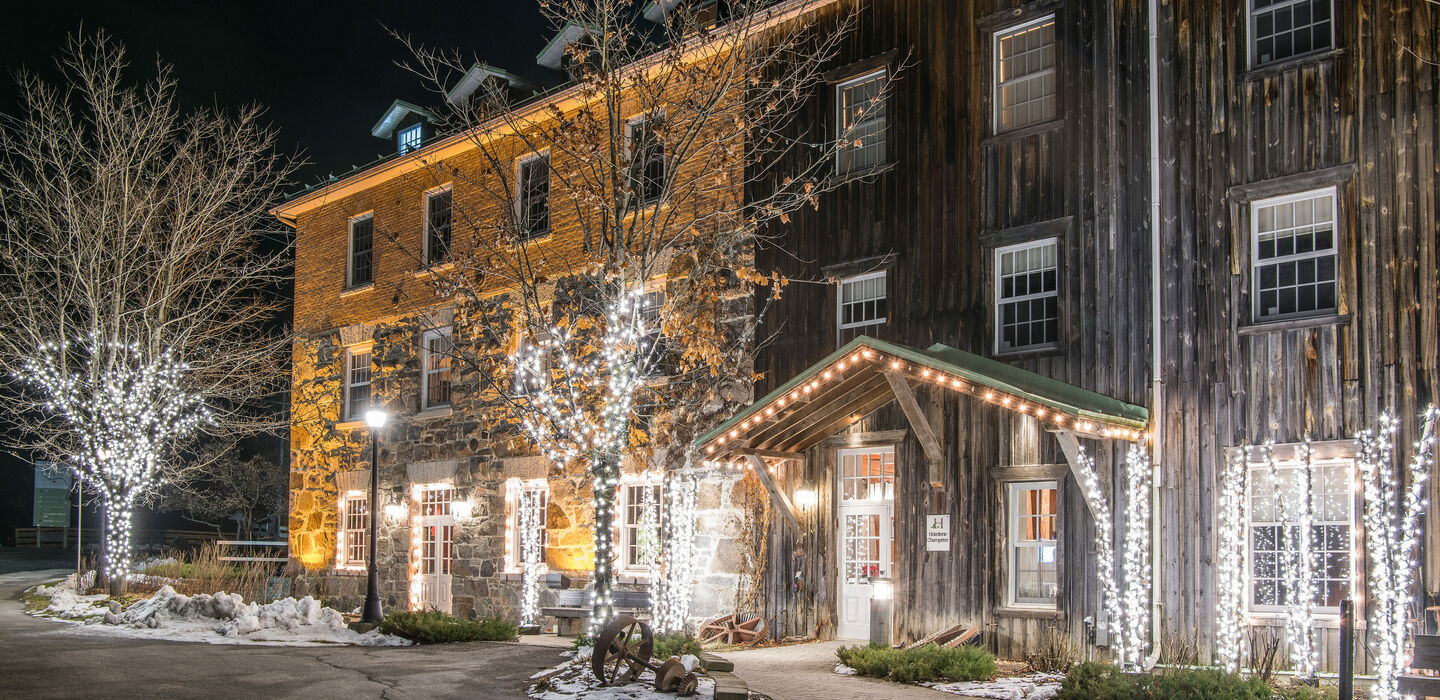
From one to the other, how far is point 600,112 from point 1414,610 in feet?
44.2

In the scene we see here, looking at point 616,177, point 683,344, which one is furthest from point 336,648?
point 616,177

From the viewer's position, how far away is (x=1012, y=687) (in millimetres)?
11766

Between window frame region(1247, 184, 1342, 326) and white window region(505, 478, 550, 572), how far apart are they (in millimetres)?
11567

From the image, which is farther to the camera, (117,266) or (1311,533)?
(117,266)

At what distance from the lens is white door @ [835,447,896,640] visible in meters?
15.7

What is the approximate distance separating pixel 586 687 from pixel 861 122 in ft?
29.4

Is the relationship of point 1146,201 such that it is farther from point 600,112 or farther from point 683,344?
point 600,112

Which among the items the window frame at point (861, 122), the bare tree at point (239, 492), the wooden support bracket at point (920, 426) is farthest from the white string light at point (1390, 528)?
the bare tree at point (239, 492)

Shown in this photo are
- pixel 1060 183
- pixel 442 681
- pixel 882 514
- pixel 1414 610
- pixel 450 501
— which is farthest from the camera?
pixel 450 501

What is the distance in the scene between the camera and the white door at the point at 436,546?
21797mm

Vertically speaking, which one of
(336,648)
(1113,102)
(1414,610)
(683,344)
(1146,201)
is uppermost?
(1113,102)

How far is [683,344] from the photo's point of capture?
659 inches

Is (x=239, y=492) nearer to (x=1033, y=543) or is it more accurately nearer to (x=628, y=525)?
(x=628, y=525)

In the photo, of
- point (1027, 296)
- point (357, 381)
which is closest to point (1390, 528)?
point (1027, 296)
